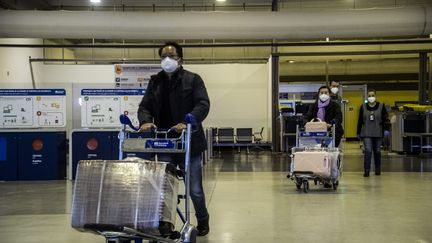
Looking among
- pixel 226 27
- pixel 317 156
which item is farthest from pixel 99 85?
pixel 317 156

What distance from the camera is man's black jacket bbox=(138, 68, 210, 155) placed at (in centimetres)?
432

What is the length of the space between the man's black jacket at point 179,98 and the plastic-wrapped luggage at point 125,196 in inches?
47.4

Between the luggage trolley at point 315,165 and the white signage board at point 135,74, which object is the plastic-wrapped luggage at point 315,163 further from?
the white signage board at point 135,74

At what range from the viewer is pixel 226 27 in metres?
12.8

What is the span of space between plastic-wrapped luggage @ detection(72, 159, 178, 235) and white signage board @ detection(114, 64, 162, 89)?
33.5 ft

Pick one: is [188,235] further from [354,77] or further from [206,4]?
[354,77]

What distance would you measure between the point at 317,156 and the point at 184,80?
3892mm

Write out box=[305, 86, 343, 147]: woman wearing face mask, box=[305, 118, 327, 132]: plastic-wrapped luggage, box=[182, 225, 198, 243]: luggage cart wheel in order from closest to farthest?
box=[182, 225, 198, 243]: luggage cart wheel
box=[305, 118, 327, 132]: plastic-wrapped luggage
box=[305, 86, 343, 147]: woman wearing face mask

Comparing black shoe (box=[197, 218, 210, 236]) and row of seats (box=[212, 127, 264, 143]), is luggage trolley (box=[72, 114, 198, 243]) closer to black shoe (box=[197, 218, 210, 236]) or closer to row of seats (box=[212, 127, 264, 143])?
black shoe (box=[197, 218, 210, 236])

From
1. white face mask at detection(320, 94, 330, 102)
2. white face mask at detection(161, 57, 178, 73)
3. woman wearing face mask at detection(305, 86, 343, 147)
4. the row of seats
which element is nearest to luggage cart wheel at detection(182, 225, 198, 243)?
white face mask at detection(161, 57, 178, 73)

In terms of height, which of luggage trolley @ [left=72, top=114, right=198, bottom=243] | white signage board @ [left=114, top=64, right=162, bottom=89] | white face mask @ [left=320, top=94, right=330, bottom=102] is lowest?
luggage trolley @ [left=72, top=114, right=198, bottom=243]

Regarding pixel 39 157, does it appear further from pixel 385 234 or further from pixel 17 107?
pixel 385 234

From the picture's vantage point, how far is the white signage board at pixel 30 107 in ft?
33.0

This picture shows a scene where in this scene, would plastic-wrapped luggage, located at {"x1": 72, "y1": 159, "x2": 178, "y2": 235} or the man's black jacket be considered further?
the man's black jacket
